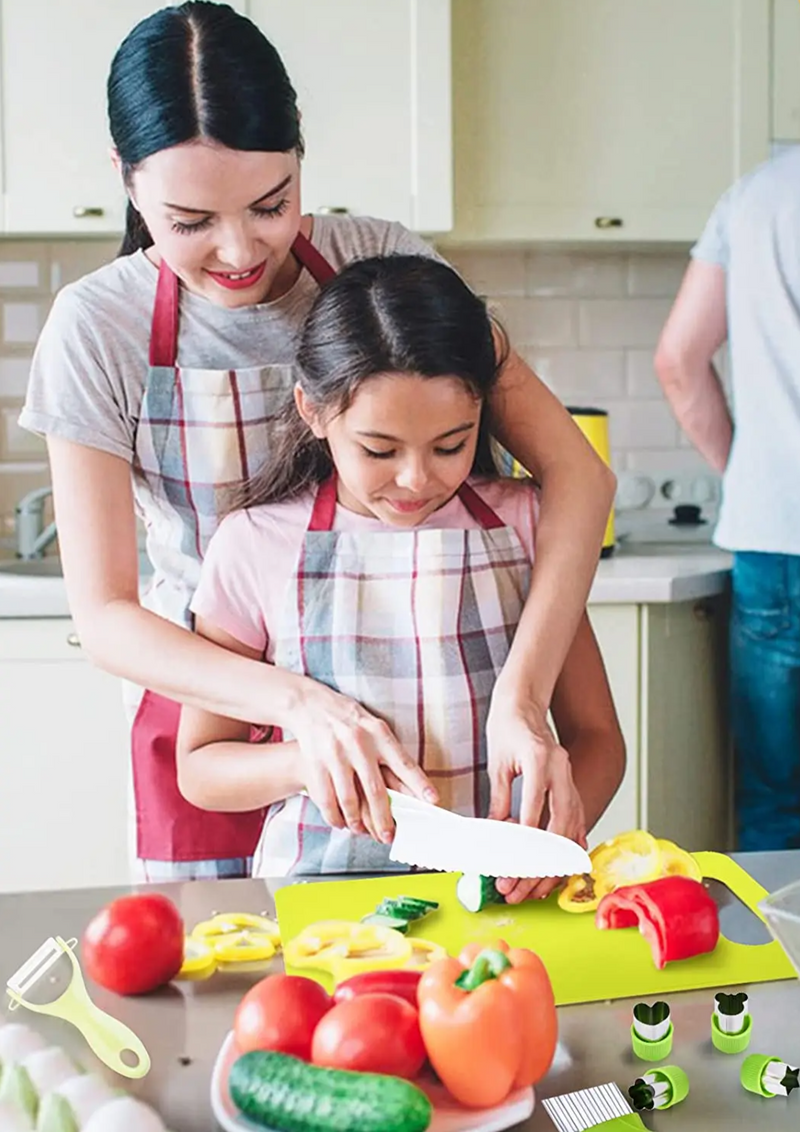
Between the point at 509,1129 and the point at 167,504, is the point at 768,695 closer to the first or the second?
the point at 167,504

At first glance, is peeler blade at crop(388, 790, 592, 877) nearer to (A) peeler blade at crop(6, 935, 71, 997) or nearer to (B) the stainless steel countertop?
(B) the stainless steel countertop

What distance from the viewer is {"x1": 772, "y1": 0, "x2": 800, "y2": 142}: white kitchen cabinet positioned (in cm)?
259

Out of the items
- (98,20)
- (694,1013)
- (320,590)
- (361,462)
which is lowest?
(694,1013)

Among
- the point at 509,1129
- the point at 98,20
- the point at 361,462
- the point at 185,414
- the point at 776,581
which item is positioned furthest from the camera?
the point at 98,20

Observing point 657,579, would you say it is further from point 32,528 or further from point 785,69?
point 32,528

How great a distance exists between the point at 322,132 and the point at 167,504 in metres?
1.27

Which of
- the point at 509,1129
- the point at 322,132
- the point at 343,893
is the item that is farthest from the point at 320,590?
the point at 322,132

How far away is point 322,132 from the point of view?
2469 millimetres

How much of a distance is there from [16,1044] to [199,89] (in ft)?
2.41

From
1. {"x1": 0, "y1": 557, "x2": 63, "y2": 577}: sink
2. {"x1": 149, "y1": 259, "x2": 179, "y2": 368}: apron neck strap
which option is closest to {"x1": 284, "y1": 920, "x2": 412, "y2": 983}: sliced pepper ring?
{"x1": 149, "y1": 259, "x2": 179, "y2": 368}: apron neck strap

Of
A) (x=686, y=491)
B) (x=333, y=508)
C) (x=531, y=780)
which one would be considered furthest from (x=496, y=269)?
(x=531, y=780)

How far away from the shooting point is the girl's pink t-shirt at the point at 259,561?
1277 mm

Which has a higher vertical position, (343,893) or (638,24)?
(638,24)

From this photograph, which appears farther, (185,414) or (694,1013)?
(185,414)
